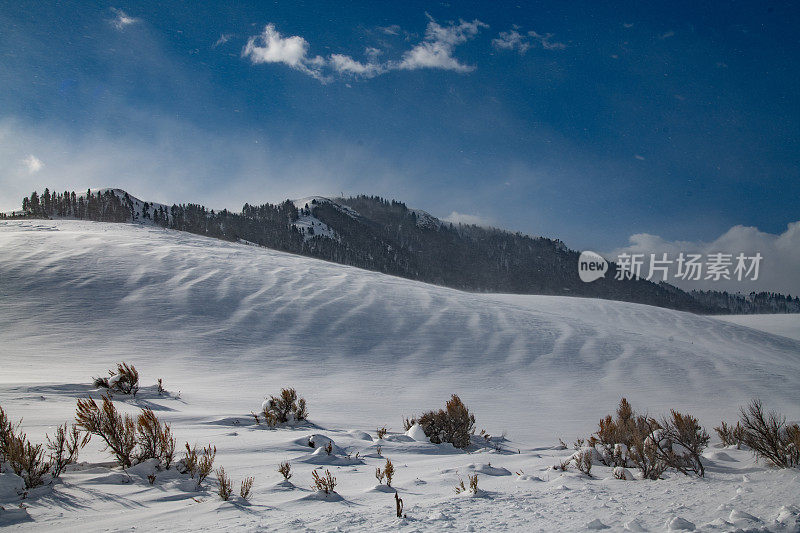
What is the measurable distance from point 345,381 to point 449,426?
3555mm

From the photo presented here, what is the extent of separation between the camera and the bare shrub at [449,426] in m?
5.02

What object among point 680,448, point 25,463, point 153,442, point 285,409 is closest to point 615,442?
point 680,448

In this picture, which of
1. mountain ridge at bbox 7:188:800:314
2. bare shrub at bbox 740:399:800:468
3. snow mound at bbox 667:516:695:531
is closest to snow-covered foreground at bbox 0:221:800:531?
snow mound at bbox 667:516:695:531

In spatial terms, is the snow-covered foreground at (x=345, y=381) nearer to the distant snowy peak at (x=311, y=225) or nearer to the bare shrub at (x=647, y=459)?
the bare shrub at (x=647, y=459)

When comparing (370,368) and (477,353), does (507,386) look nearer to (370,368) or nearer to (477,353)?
(477,353)

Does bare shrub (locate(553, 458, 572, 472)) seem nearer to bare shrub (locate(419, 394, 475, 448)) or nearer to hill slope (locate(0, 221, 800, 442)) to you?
bare shrub (locate(419, 394, 475, 448))

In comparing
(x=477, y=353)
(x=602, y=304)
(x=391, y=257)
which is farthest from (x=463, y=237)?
(x=477, y=353)

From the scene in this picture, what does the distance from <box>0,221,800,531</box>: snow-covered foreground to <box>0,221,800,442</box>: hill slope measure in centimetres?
6

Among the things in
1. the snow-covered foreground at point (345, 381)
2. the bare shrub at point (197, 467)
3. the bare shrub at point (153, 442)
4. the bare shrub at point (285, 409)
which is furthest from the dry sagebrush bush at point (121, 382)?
the bare shrub at point (197, 467)

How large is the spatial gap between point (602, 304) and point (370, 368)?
17.8 metres

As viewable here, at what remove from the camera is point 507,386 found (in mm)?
8648

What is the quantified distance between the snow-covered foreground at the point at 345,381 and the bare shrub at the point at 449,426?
0.46 m

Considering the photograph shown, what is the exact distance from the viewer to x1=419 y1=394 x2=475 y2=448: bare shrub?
5016mm

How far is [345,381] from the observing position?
8211 millimetres
